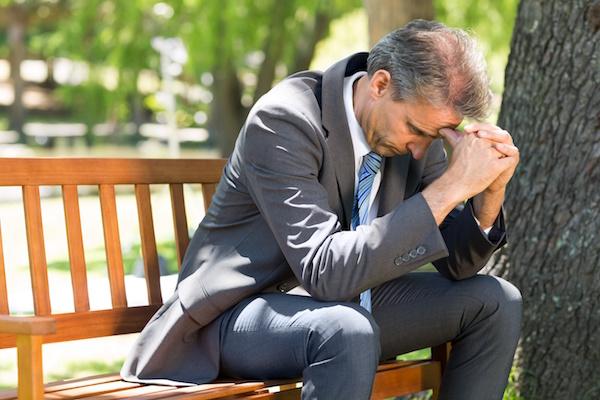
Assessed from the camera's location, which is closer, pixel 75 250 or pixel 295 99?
pixel 295 99

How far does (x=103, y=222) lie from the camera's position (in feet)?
12.0

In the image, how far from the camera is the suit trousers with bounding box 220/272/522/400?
2807mm

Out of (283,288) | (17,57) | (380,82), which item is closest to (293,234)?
(283,288)

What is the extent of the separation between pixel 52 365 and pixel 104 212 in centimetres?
297

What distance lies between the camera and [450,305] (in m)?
3.28

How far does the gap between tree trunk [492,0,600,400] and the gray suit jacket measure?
2.63 ft

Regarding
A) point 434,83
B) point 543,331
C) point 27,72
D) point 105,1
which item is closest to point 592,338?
point 543,331

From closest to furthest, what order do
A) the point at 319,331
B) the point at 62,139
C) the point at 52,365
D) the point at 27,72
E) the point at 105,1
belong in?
the point at 319,331 < the point at 52,365 < the point at 105,1 < the point at 62,139 < the point at 27,72

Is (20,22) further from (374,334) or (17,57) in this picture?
(374,334)

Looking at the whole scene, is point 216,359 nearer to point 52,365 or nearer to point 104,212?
point 104,212

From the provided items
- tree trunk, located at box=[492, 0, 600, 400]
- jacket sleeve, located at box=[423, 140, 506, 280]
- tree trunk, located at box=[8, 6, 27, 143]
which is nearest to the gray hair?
jacket sleeve, located at box=[423, 140, 506, 280]

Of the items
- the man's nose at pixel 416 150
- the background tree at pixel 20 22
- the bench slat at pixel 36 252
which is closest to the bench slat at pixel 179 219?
the bench slat at pixel 36 252

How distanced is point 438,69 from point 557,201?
4.30 ft

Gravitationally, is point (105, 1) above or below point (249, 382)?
above
